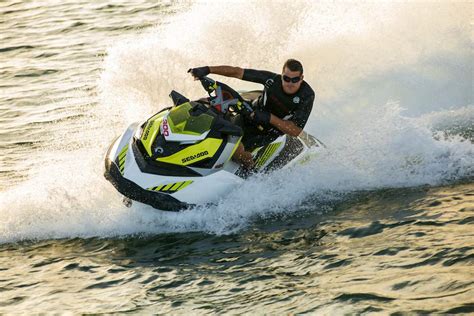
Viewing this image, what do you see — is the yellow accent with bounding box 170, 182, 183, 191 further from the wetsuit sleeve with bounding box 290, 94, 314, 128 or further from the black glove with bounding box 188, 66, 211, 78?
the wetsuit sleeve with bounding box 290, 94, 314, 128

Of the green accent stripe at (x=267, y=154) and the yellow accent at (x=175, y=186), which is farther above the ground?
the green accent stripe at (x=267, y=154)

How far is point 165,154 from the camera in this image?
304 inches

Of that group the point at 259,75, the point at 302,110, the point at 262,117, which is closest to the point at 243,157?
the point at 262,117

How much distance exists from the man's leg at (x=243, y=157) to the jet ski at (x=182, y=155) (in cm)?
7

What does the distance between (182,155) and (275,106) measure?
135cm

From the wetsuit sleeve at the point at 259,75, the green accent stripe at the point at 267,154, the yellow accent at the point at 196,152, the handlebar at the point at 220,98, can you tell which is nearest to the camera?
the yellow accent at the point at 196,152

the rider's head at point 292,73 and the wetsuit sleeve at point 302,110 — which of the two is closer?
the rider's head at point 292,73

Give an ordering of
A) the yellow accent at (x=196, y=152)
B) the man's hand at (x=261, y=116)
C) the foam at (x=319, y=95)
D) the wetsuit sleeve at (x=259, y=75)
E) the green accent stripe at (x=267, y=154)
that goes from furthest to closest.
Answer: the wetsuit sleeve at (x=259, y=75) → the green accent stripe at (x=267, y=154) → the foam at (x=319, y=95) → the man's hand at (x=261, y=116) → the yellow accent at (x=196, y=152)

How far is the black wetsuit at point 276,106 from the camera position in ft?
27.6

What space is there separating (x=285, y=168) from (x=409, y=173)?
1429 millimetres

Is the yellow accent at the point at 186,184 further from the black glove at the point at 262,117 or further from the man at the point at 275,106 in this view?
the black glove at the point at 262,117

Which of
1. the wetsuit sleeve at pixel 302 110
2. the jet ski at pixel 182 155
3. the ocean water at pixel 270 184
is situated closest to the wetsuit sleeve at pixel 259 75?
the wetsuit sleeve at pixel 302 110

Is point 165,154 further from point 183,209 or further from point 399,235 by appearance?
point 399,235

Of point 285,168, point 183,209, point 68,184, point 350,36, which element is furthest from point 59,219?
point 350,36
